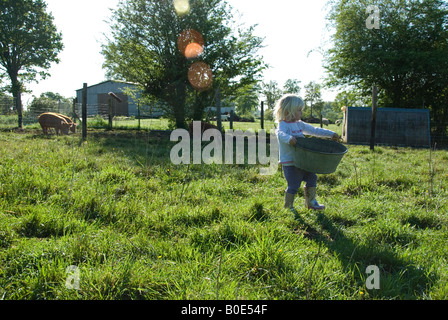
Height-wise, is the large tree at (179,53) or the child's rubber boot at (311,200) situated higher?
the large tree at (179,53)

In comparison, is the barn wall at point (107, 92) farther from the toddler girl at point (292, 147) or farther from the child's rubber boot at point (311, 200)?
the child's rubber boot at point (311, 200)

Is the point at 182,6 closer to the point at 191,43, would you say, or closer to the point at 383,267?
the point at 191,43

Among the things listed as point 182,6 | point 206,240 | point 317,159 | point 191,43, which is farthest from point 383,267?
point 182,6

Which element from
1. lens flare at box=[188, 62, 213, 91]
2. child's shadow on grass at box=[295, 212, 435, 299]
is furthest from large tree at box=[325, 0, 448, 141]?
child's shadow on grass at box=[295, 212, 435, 299]

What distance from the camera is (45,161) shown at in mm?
4867

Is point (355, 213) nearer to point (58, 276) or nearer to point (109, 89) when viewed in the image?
point (58, 276)

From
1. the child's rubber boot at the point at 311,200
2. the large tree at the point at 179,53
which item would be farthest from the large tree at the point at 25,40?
the child's rubber boot at the point at 311,200

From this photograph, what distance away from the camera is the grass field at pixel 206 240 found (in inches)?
74.0

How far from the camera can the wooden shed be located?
13531 millimetres

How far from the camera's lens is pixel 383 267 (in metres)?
2.29

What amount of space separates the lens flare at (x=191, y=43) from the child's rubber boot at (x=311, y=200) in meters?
11.8

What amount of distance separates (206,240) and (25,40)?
38.2m

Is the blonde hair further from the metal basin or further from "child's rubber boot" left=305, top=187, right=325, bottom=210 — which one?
"child's rubber boot" left=305, top=187, right=325, bottom=210

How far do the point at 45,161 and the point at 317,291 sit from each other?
477 cm
